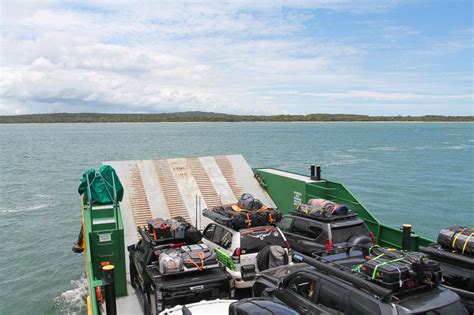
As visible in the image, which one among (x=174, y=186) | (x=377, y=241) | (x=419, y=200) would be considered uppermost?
(x=174, y=186)

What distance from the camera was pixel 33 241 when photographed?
21.0 m

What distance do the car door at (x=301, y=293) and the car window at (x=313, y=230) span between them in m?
3.24

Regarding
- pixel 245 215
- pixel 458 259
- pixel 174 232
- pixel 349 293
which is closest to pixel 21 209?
pixel 174 232

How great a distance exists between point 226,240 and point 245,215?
61cm

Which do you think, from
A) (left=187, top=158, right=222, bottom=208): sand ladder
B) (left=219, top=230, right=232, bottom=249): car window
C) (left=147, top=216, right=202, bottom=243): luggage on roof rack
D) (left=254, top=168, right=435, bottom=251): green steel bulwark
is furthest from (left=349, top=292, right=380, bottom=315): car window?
(left=187, top=158, right=222, bottom=208): sand ladder

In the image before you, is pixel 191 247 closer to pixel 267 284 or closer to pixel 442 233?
pixel 267 284

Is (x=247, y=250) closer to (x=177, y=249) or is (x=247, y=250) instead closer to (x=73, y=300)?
(x=177, y=249)

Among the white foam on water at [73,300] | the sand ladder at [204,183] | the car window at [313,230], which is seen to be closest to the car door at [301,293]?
the car window at [313,230]

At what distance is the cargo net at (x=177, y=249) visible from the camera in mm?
6664

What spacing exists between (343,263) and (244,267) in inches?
89.4

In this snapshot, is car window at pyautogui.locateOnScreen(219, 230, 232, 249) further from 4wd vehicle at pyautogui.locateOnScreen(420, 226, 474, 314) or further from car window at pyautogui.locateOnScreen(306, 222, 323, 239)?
4wd vehicle at pyautogui.locateOnScreen(420, 226, 474, 314)

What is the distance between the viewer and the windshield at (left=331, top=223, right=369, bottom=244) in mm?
9054

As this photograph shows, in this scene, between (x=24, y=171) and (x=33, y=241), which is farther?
(x=24, y=171)

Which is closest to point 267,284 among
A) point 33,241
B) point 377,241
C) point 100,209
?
point 100,209
